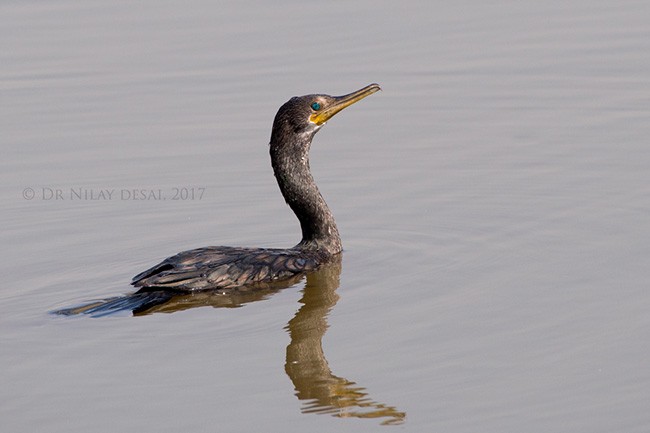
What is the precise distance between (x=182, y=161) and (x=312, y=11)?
4.35 m

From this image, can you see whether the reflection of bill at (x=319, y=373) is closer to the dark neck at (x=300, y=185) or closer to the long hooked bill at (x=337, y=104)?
the dark neck at (x=300, y=185)

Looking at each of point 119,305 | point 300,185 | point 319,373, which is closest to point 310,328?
point 319,373

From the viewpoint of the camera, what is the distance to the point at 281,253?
9859 millimetres

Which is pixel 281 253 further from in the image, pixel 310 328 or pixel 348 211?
pixel 310 328

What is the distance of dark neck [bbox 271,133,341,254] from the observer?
1038cm

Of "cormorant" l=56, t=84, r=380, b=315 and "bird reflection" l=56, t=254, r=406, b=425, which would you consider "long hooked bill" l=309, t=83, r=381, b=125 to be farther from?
"bird reflection" l=56, t=254, r=406, b=425

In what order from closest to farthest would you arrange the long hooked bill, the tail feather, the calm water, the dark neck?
the calm water → the tail feather → the dark neck → the long hooked bill

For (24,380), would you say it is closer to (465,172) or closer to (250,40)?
(465,172)

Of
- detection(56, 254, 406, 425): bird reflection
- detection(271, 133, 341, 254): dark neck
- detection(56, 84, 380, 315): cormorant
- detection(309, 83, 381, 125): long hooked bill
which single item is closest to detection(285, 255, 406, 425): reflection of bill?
detection(56, 254, 406, 425): bird reflection

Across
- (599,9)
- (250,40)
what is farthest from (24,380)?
(599,9)

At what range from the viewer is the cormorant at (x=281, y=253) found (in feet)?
30.0

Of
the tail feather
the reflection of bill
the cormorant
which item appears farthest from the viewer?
the cormorant

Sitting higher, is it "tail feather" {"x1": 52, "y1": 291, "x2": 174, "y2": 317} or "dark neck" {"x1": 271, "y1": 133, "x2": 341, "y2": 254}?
"dark neck" {"x1": 271, "y1": 133, "x2": 341, "y2": 254}

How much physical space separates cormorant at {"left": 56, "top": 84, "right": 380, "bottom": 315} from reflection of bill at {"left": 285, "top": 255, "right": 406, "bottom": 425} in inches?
16.6
